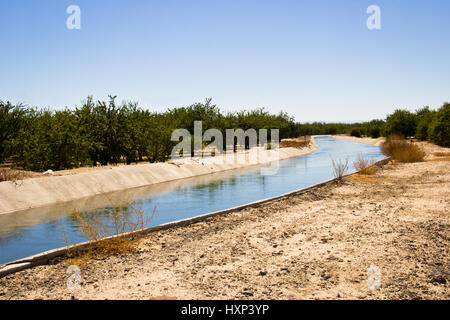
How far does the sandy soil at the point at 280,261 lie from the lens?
22.5 ft

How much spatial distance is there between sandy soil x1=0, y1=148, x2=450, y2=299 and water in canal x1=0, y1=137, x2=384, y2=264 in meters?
3.00

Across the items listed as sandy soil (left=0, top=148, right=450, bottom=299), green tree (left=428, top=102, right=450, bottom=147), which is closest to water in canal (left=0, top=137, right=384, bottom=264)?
sandy soil (left=0, top=148, right=450, bottom=299)

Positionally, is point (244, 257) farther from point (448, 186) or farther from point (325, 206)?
point (448, 186)

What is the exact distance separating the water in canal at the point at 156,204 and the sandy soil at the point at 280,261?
300cm

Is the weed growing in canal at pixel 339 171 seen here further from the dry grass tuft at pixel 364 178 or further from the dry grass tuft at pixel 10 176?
the dry grass tuft at pixel 10 176

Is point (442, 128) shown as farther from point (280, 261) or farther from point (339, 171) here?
point (280, 261)

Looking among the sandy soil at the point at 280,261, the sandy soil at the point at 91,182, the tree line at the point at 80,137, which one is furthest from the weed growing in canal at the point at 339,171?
the tree line at the point at 80,137

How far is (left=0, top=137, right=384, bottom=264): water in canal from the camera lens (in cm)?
1169

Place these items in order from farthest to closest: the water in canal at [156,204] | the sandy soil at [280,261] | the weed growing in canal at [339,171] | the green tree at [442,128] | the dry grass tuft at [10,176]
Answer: the green tree at [442,128], the weed growing in canal at [339,171], the dry grass tuft at [10,176], the water in canal at [156,204], the sandy soil at [280,261]

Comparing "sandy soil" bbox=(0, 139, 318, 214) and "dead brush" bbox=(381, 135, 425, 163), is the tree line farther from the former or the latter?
"dead brush" bbox=(381, 135, 425, 163)

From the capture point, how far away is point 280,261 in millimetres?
8422

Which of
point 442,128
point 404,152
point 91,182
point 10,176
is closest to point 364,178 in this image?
point 404,152

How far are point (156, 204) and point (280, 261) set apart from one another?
9.84m
